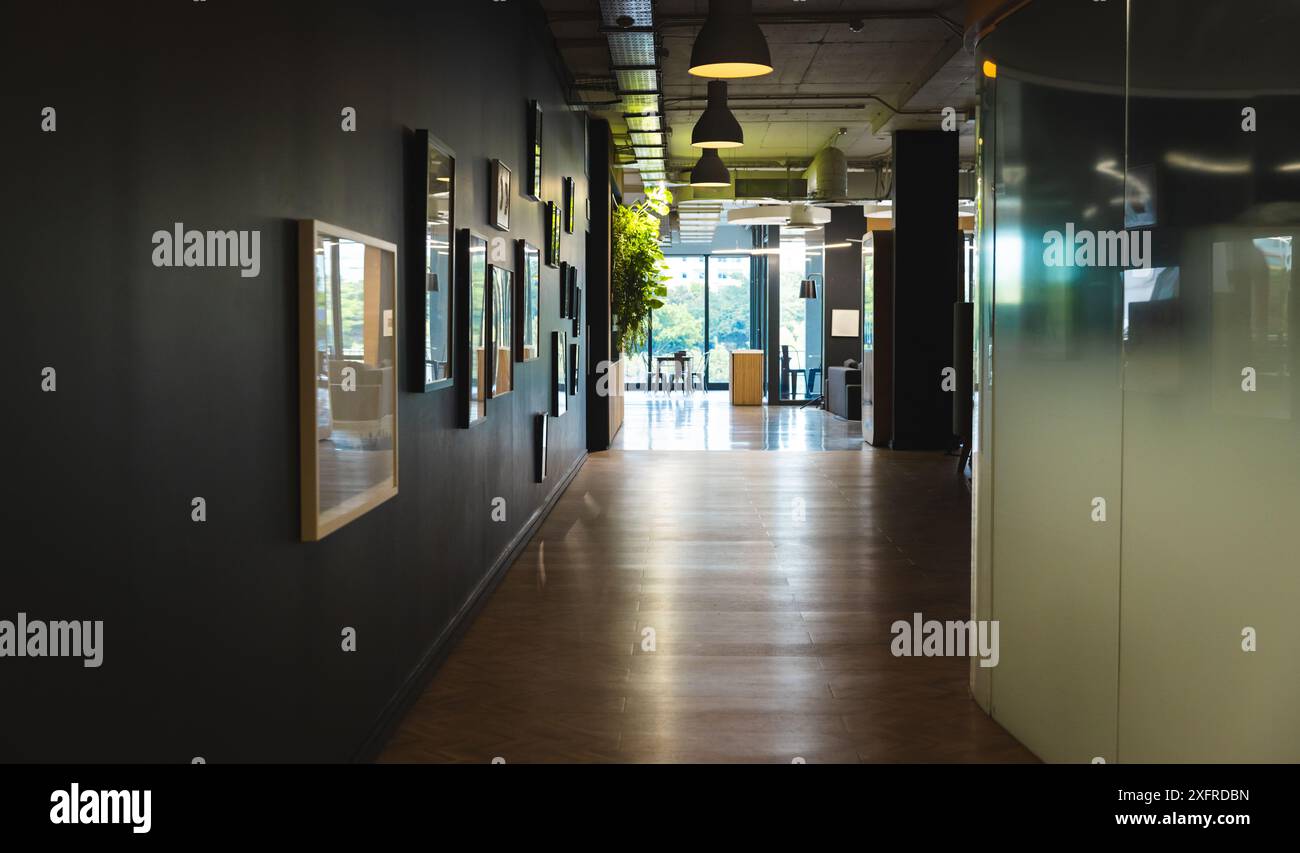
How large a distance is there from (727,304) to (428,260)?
24.9 metres

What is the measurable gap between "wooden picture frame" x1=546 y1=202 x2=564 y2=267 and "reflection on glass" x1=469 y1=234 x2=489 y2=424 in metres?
→ 3.09

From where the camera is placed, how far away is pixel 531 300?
26.0 feet

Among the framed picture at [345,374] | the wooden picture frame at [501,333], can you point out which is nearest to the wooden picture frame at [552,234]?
the wooden picture frame at [501,333]

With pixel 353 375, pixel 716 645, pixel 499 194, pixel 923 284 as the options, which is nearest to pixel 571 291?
pixel 499 194

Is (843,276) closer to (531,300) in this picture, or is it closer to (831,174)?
(831,174)

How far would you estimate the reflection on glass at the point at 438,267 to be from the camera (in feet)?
15.1

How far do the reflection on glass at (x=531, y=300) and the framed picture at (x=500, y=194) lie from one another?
668mm

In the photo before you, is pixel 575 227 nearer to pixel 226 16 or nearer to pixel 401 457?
pixel 401 457

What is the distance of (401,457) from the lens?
4.30m

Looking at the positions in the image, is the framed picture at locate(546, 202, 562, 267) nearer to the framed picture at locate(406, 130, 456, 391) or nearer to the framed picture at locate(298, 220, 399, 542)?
the framed picture at locate(406, 130, 456, 391)

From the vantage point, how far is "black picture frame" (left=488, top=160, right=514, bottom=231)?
626 centimetres

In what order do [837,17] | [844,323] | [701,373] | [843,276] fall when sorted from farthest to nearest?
1. [701,373]
2. [843,276]
3. [844,323]
4. [837,17]

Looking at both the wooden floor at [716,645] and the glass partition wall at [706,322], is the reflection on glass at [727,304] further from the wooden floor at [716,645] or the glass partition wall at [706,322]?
the wooden floor at [716,645]
